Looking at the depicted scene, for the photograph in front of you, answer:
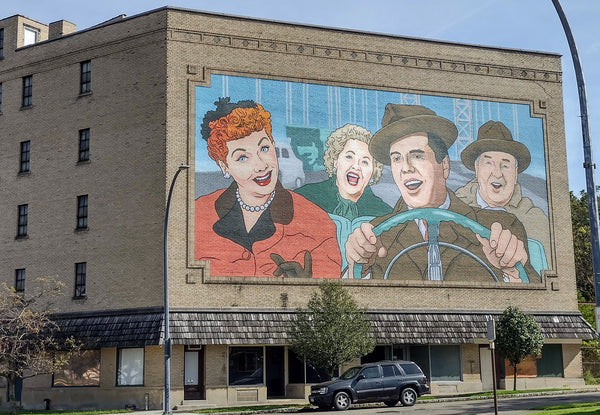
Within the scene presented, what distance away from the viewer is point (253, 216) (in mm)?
39281

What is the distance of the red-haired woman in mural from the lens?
38.5 metres

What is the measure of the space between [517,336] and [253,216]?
14.2 meters

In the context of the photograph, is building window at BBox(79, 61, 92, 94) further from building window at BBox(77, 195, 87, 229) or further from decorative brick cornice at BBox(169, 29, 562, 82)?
building window at BBox(77, 195, 87, 229)

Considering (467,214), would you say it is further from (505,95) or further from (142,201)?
(142,201)

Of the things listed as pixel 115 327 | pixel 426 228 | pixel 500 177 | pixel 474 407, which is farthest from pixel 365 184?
pixel 115 327

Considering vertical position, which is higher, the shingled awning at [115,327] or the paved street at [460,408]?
the shingled awning at [115,327]

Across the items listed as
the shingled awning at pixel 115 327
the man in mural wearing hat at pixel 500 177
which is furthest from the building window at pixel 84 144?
the man in mural wearing hat at pixel 500 177

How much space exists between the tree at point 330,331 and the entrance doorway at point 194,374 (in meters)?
4.35

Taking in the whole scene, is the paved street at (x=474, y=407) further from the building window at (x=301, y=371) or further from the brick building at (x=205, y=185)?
the brick building at (x=205, y=185)

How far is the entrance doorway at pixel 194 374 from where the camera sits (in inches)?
1443

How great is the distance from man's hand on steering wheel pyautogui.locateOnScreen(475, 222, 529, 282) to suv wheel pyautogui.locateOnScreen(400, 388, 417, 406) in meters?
12.5

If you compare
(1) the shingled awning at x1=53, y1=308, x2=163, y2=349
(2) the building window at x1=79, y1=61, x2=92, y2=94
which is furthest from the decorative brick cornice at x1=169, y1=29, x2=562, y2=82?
(1) the shingled awning at x1=53, y1=308, x2=163, y2=349

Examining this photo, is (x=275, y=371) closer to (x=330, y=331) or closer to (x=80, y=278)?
(x=330, y=331)

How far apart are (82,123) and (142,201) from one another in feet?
19.2
